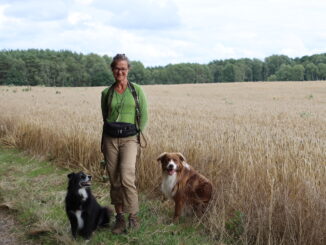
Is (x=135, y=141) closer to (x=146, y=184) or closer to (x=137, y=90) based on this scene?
(x=137, y=90)

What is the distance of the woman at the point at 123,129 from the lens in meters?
4.97

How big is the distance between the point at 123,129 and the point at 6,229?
2363 mm

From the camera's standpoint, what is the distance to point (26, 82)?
305ft

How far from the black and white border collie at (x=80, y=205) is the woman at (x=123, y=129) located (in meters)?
0.45

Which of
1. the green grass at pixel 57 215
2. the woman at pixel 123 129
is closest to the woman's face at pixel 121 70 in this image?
the woman at pixel 123 129

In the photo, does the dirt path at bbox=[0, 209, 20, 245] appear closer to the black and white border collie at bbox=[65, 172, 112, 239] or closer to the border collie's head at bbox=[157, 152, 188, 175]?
the black and white border collie at bbox=[65, 172, 112, 239]

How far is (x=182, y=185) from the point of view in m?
5.34

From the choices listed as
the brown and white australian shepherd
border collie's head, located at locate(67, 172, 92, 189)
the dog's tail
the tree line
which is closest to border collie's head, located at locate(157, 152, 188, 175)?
the brown and white australian shepherd

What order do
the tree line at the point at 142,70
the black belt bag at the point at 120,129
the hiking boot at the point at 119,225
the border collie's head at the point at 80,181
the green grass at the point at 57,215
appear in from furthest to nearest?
the tree line at the point at 142,70 < the hiking boot at the point at 119,225 < the black belt bag at the point at 120,129 < the green grass at the point at 57,215 < the border collie's head at the point at 80,181

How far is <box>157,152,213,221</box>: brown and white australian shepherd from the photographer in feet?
17.3

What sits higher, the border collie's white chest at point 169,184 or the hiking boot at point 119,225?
the border collie's white chest at point 169,184

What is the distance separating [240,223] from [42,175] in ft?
16.7

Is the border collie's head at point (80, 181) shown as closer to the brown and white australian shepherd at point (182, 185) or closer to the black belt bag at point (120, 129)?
the black belt bag at point (120, 129)

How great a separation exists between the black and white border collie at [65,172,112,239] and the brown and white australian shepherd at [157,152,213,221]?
1.11 metres
